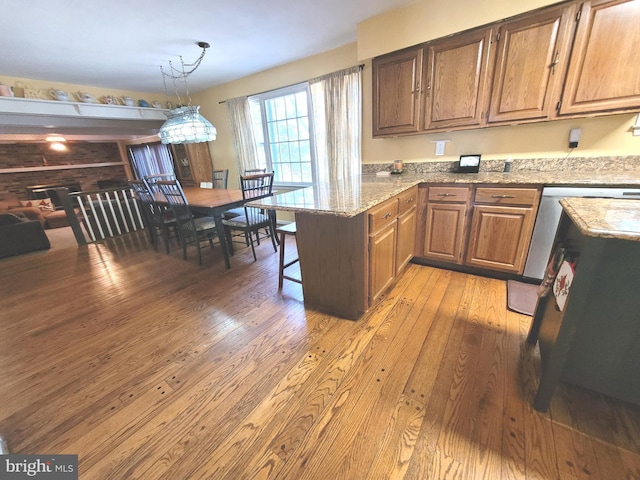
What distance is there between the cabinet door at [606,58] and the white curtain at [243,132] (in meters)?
3.80

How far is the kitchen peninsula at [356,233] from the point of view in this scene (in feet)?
5.29

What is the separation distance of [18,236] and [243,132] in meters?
3.56

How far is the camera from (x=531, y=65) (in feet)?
6.26

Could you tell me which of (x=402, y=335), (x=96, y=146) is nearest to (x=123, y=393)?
(x=402, y=335)

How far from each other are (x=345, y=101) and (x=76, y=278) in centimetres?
375

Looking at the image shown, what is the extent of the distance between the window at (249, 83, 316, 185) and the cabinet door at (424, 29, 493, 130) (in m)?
1.71

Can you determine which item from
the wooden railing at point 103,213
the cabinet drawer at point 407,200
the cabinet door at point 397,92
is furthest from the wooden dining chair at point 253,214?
the wooden railing at point 103,213

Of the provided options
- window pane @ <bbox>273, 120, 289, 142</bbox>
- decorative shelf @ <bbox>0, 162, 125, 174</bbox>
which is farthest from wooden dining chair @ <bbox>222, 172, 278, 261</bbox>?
decorative shelf @ <bbox>0, 162, 125, 174</bbox>

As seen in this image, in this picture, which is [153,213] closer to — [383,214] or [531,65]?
[383,214]

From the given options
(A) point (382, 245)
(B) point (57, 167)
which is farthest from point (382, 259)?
(B) point (57, 167)

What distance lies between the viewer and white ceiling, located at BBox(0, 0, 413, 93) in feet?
6.97

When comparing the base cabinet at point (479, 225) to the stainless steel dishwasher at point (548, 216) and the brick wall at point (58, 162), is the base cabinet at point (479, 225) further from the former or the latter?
the brick wall at point (58, 162)

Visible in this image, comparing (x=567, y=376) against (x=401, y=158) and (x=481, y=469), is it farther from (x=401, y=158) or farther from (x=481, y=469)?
(x=401, y=158)

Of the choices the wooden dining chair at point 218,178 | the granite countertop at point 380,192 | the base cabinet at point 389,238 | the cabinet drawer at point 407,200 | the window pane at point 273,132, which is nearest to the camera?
the granite countertop at point 380,192
